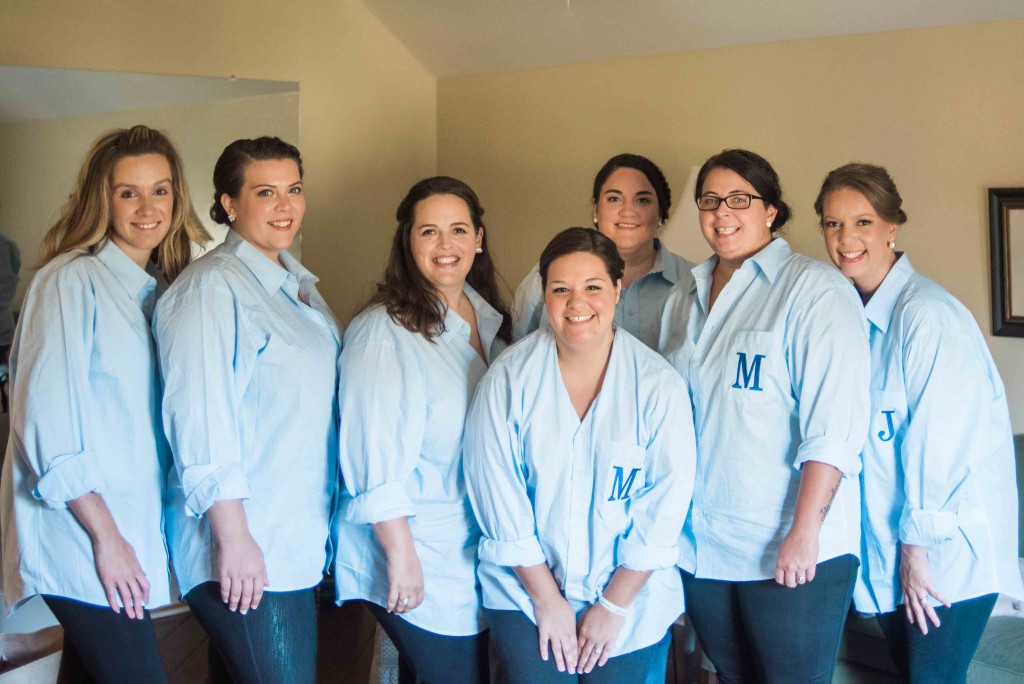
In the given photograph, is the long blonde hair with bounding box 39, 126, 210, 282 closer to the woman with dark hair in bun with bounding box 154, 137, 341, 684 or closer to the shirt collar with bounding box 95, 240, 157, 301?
the shirt collar with bounding box 95, 240, 157, 301

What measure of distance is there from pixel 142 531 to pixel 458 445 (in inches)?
27.0

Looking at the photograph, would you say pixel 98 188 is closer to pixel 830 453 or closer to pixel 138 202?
pixel 138 202

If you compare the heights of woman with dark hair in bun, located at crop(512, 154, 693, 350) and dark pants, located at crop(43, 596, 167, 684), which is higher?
woman with dark hair in bun, located at crop(512, 154, 693, 350)

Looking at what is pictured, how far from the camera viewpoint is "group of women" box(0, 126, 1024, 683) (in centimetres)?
193

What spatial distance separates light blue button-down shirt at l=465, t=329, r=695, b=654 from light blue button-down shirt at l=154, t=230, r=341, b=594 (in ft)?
1.16

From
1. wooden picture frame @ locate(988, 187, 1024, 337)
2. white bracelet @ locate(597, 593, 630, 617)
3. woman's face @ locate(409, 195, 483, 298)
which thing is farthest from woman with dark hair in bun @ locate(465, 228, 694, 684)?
wooden picture frame @ locate(988, 187, 1024, 337)

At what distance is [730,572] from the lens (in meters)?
2.06

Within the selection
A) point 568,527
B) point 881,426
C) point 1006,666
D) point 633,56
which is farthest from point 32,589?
point 633,56

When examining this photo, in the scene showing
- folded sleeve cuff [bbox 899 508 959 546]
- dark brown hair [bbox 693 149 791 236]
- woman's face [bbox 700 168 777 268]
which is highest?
dark brown hair [bbox 693 149 791 236]

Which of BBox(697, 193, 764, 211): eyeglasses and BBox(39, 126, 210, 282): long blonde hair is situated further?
BBox(697, 193, 764, 211): eyeglasses

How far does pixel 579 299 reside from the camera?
201 centimetres

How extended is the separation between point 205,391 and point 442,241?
2.17 ft

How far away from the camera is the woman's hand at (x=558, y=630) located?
1.96 m

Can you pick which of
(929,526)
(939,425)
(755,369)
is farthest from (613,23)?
→ (929,526)
